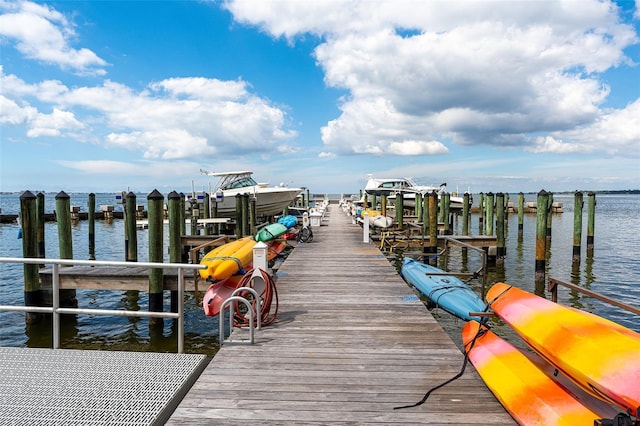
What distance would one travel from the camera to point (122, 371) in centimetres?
417

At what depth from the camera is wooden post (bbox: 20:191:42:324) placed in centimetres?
895

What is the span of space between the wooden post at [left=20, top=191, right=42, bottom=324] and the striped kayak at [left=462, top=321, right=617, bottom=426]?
937 cm

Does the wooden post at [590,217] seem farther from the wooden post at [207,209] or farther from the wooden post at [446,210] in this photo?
the wooden post at [207,209]

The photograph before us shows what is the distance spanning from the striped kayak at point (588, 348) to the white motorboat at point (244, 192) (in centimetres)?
2371

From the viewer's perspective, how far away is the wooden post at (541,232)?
13273mm

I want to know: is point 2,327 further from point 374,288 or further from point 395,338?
point 395,338

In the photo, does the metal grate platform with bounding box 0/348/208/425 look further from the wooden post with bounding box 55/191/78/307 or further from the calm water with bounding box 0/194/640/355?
the wooden post with bounding box 55/191/78/307

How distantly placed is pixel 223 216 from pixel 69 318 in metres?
18.6

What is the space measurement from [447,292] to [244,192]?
20885mm

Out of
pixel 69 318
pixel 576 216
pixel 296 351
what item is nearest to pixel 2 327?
pixel 69 318

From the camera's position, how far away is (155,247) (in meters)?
8.59

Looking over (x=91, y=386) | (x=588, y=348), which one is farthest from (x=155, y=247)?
(x=588, y=348)

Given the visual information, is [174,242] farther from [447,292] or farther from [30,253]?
[447,292]

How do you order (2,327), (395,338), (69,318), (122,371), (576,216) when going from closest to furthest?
(122,371)
(395,338)
(2,327)
(69,318)
(576,216)
